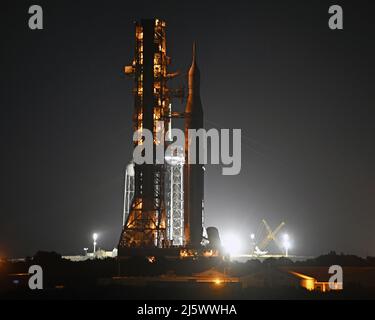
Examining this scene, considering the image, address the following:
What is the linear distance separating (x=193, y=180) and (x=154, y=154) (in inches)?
227

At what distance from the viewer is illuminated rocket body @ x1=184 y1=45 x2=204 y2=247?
7600 cm

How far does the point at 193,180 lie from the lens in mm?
76312

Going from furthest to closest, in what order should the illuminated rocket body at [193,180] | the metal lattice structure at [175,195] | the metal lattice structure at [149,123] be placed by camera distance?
1. the metal lattice structure at [175,195]
2. the illuminated rocket body at [193,180]
3. the metal lattice structure at [149,123]

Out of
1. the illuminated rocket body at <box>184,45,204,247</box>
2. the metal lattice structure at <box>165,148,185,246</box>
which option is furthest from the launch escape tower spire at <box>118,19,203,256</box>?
the metal lattice structure at <box>165,148,185,246</box>

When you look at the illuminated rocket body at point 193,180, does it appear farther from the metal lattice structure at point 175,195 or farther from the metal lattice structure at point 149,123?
the metal lattice structure at point 175,195

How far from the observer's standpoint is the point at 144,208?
7294 cm

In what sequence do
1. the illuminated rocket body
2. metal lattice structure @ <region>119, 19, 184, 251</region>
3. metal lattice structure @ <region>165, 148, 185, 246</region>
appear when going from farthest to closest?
1. metal lattice structure @ <region>165, 148, 185, 246</region>
2. the illuminated rocket body
3. metal lattice structure @ <region>119, 19, 184, 251</region>

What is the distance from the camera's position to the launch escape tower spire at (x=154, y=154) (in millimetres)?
72688

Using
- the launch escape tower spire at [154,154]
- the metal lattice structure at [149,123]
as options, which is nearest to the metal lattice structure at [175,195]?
the launch escape tower spire at [154,154]

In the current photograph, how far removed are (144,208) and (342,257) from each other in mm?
36094

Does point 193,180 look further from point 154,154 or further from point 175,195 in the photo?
point 175,195

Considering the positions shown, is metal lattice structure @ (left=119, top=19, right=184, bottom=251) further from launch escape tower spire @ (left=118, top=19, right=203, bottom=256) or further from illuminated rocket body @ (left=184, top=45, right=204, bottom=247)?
illuminated rocket body @ (left=184, top=45, right=204, bottom=247)

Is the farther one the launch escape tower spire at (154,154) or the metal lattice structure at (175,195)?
the metal lattice structure at (175,195)
